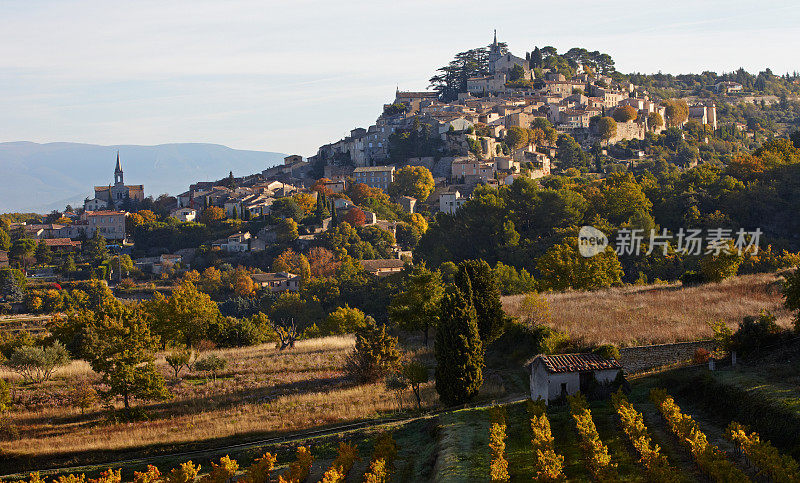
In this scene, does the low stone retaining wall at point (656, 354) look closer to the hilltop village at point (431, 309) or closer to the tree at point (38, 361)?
the hilltop village at point (431, 309)

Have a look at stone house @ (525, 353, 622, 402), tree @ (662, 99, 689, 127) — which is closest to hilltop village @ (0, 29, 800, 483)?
stone house @ (525, 353, 622, 402)

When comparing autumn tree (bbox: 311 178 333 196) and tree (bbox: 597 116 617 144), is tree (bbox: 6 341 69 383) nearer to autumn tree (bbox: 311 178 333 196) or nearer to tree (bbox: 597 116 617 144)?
autumn tree (bbox: 311 178 333 196)

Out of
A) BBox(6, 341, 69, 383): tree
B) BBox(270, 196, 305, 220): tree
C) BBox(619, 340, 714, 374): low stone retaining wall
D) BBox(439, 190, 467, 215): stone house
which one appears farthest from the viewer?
BBox(439, 190, 467, 215): stone house

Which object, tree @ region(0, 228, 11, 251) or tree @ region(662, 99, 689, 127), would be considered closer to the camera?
tree @ region(0, 228, 11, 251)

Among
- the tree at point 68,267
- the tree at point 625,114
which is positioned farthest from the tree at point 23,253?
the tree at point 625,114

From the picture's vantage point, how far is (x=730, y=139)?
417 feet

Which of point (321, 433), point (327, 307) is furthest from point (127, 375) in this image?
point (327, 307)

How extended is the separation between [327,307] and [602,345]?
45.8m

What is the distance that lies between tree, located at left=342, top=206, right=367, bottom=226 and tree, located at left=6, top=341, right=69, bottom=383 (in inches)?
2324

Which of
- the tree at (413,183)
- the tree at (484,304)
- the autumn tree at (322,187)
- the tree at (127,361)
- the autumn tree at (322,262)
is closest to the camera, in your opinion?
the tree at (127,361)

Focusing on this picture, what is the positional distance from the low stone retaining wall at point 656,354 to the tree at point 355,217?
6893 centimetres

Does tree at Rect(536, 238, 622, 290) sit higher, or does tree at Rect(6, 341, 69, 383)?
tree at Rect(536, 238, 622, 290)

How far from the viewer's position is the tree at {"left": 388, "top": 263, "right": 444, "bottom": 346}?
3981 cm

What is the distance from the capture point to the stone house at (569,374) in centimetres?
2452
